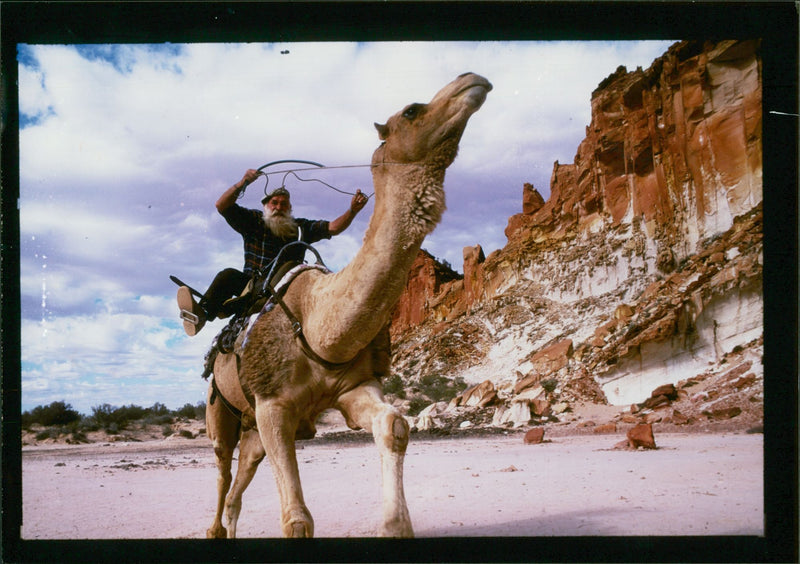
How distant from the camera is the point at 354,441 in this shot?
14758 millimetres

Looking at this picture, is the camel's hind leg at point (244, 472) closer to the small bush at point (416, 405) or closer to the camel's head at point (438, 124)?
the camel's head at point (438, 124)

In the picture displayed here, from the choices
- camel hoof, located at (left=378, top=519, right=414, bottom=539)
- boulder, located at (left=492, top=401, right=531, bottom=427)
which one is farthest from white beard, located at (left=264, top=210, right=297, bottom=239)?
boulder, located at (left=492, top=401, right=531, bottom=427)

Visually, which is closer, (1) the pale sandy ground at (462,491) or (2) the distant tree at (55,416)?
(1) the pale sandy ground at (462,491)

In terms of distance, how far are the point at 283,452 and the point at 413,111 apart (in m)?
2.33

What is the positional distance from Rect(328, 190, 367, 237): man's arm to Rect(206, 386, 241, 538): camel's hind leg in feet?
6.55

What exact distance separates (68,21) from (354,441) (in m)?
10.9

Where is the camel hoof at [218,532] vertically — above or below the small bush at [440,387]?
below

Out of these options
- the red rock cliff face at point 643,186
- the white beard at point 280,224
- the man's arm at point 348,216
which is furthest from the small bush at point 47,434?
the red rock cliff face at point 643,186

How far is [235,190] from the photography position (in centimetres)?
500

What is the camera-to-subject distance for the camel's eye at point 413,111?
4.16 meters

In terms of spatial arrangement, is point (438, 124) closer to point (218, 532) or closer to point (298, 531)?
point (298, 531)

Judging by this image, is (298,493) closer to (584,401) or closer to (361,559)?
(361,559)

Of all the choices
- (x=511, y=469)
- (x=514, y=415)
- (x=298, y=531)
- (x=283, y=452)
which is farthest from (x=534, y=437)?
(x=298, y=531)

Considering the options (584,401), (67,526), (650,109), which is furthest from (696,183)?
(67,526)
